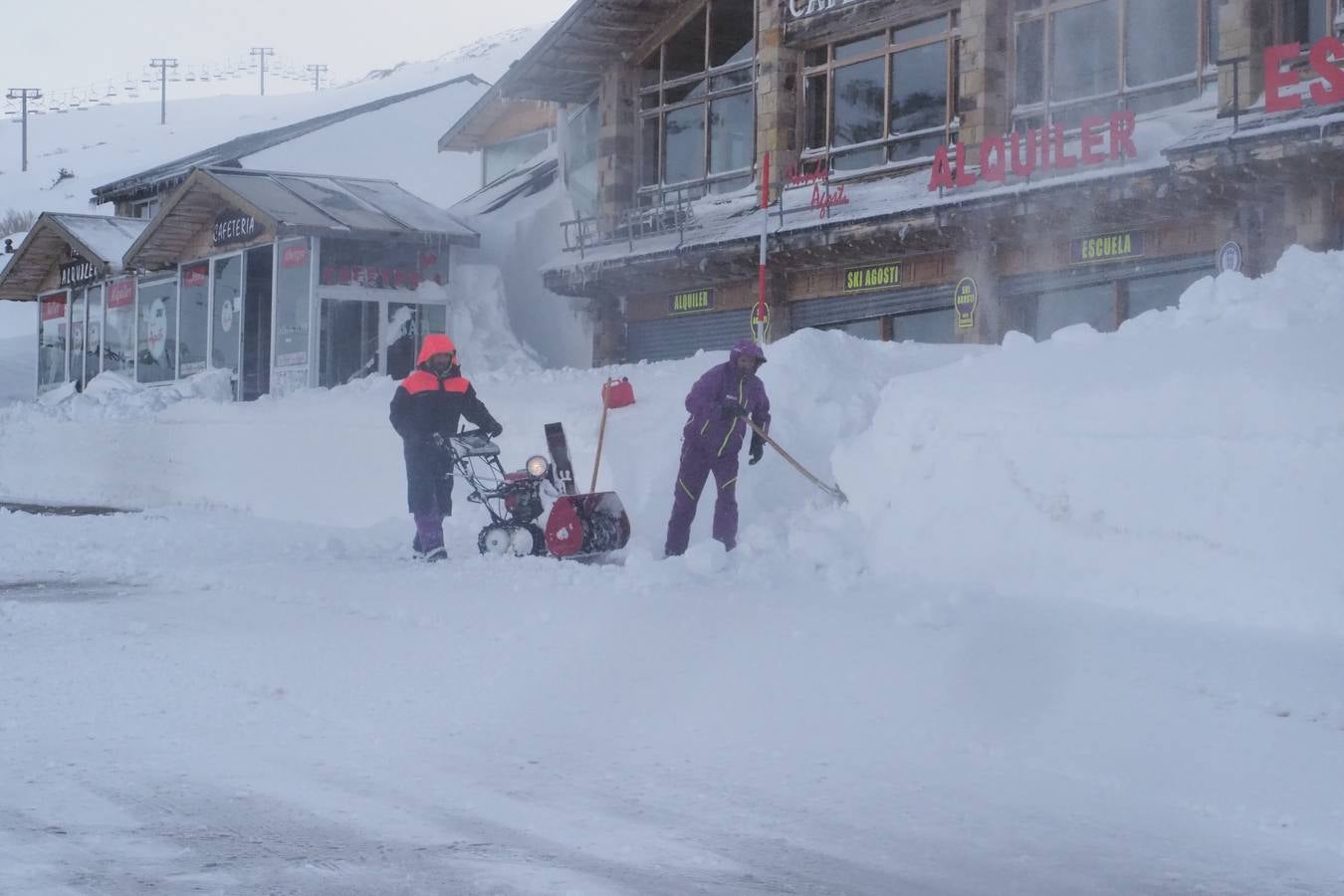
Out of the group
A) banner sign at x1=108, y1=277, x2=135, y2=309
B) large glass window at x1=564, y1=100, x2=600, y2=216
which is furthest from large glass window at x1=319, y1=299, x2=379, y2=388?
banner sign at x1=108, y1=277, x2=135, y2=309

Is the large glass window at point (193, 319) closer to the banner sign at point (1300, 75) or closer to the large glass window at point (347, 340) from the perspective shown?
the large glass window at point (347, 340)

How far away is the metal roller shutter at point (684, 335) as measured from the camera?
26359 millimetres

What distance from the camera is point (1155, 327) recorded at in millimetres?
10227

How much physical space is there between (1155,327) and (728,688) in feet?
15.9

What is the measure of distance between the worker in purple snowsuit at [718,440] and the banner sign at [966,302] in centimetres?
1064

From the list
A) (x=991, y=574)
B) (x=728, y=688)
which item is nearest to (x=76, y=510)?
(x=991, y=574)

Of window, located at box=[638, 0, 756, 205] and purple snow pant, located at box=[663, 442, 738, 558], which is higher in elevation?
window, located at box=[638, 0, 756, 205]

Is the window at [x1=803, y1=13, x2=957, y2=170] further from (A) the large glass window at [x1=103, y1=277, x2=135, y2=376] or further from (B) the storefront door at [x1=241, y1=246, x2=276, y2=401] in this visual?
(A) the large glass window at [x1=103, y1=277, x2=135, y2=376]

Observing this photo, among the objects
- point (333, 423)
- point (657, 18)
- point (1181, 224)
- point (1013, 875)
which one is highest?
point (657, 18)

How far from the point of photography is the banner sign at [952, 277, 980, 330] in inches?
861

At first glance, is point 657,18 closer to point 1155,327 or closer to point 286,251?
point 286,251

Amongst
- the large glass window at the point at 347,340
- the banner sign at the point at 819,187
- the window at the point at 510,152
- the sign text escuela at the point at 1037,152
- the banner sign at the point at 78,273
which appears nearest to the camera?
the sign text escuela at the point at 1037,152

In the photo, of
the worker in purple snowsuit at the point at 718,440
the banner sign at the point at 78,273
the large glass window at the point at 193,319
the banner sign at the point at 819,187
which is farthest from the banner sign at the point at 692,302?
the worker in purple snowsuit at the point at 718,440

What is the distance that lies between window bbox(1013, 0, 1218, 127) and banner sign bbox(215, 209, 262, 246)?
14.9m
